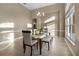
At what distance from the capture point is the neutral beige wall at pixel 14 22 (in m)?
2.00

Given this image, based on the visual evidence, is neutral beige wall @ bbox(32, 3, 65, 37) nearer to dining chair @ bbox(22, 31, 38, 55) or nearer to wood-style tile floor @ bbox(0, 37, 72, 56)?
wood-style tile floor @ bbox(0, 37, 72, 56)

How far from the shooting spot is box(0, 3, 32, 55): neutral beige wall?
200 centimetres

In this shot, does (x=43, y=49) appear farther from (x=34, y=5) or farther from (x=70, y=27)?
(x=34, y=5)

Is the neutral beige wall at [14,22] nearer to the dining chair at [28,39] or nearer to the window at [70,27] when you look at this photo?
the dining chair at [28,39]

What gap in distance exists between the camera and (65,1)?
6.55 feet

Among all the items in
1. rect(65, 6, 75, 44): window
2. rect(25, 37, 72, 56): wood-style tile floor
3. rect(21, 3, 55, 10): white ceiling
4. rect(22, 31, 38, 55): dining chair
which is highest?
rect(21, 3, 55, 10): white ceiling

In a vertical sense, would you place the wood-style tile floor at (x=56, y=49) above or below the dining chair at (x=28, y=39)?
below

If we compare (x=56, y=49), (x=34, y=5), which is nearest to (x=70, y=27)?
(x=56, y=49)

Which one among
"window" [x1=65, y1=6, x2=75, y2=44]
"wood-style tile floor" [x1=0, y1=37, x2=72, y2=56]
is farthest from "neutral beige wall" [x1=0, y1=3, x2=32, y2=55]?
"window" [x1=65, y1=6, x2=75, y2=44]

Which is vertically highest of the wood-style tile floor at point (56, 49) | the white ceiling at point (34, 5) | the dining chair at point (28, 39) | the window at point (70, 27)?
the white ceiling at point (34, 5)

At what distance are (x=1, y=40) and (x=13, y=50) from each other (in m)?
0.31

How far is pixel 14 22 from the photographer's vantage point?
207cm

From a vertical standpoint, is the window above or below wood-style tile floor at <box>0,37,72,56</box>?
above

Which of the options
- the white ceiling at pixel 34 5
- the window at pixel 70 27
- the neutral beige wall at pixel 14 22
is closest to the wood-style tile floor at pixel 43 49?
the neutral beige wall at pixel 14 22
